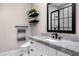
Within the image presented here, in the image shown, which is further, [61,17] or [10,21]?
[10,21]

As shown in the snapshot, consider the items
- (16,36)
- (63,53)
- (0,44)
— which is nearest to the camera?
(63,53)

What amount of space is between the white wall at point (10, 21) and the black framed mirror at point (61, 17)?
4.05 ft

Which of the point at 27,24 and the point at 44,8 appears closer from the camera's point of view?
the point at 44,8

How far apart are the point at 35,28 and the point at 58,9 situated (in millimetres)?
1258

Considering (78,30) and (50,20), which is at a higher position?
(50,20)

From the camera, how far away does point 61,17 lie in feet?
7.11

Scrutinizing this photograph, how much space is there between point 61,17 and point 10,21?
6.28 ft

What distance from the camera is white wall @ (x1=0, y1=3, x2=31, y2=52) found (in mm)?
3322

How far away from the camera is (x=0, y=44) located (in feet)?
10.7

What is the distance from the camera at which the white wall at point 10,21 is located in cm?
332

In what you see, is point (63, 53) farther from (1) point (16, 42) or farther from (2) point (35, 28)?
(1) point (16, 42)

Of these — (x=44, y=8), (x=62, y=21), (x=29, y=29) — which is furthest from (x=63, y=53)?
(x=29, y=29)

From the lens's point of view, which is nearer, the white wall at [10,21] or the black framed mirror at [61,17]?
the black framed mirror at [61,17]

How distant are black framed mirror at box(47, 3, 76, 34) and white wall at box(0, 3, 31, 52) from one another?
123 centimetres
